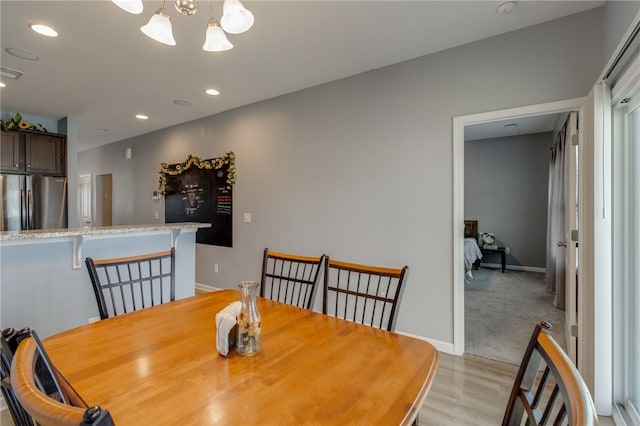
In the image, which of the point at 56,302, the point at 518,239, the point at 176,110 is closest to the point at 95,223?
the point at 176,110

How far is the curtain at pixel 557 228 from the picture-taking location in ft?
12.8

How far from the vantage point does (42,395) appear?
522 mm

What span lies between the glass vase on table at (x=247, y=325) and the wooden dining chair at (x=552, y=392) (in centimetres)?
81

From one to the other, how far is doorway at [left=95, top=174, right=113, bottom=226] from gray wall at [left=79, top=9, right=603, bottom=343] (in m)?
3.83

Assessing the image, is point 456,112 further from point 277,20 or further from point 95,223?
point 95,223

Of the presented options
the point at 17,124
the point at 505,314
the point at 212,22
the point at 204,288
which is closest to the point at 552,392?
the point at 212,22

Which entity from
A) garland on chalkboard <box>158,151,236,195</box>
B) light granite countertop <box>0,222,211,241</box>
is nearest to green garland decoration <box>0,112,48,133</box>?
garland on chalkboard <box>158,151,236,195</box>

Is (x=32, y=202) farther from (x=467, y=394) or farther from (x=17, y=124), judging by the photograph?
(x=467, y=394)

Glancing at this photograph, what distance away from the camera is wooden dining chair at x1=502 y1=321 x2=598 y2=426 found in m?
0.57

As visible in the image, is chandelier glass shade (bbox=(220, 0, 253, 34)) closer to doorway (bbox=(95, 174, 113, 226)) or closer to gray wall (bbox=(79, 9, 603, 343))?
gray wall (bbox=(79, 9, 603, 343))

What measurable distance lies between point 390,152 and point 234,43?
1.67 meters

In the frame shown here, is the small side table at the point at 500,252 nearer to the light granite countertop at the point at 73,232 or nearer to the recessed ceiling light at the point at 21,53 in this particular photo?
the light granite countertop at the point at 73,232

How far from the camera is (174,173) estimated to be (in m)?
5.11

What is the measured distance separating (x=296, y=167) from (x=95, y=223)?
19.4 ft
